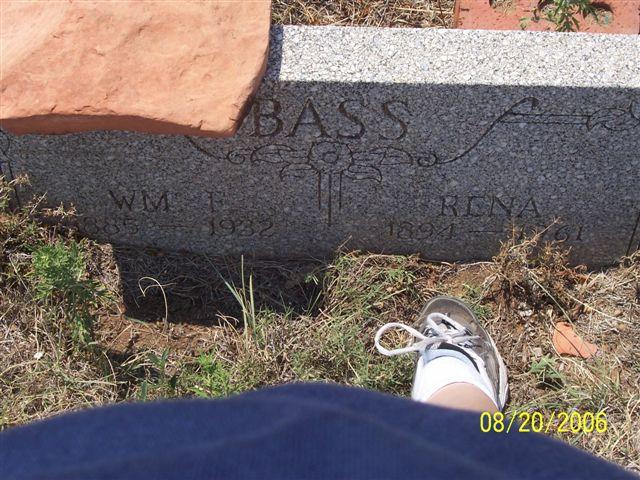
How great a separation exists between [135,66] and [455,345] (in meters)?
1.28

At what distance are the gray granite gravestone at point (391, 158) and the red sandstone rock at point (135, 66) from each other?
5.1 inches

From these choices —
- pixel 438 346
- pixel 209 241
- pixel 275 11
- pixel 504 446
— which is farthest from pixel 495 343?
pixel 275 11

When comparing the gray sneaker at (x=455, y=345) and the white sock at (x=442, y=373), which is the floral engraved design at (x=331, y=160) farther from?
the white sock at (x=442, y=373)

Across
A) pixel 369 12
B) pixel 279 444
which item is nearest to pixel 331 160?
pixel 369 12

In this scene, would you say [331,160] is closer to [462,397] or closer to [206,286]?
[206,286]

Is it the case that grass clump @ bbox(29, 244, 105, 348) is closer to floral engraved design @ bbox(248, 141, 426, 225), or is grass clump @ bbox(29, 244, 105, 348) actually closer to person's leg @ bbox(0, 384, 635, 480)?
floral engraved design @ bbox(248, 141, 426, 225)

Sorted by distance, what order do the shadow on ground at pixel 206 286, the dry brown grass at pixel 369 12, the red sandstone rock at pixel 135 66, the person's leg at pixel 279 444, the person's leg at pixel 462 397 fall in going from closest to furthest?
the person's leg at pixel 279 444, the red sandstone rock at pixel 135 66, the person's leg at pixel 462 397, the shadow on ground at pixel 206 286, the dry brown grass at pixel 369 12

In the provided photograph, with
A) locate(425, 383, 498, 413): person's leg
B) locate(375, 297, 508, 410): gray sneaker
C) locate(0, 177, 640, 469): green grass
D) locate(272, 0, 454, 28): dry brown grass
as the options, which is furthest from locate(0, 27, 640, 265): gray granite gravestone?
locate(272, 0, 454, 28): dry brown grass

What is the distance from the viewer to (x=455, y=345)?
2141 mm

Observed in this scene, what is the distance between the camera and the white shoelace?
2074 millimetres

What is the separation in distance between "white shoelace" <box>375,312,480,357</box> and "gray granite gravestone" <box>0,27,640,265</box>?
30 cm

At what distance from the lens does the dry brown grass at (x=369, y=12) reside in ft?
8.91

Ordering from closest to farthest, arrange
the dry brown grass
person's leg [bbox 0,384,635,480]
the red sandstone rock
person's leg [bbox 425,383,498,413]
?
person's leg [bbox 0,384,635,480]
the red sandstone rock
person's leg [bbox 425,383,498,413]
the dry brown grass

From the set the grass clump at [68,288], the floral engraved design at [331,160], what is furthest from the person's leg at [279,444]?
the floral engraved design at [331,160]
